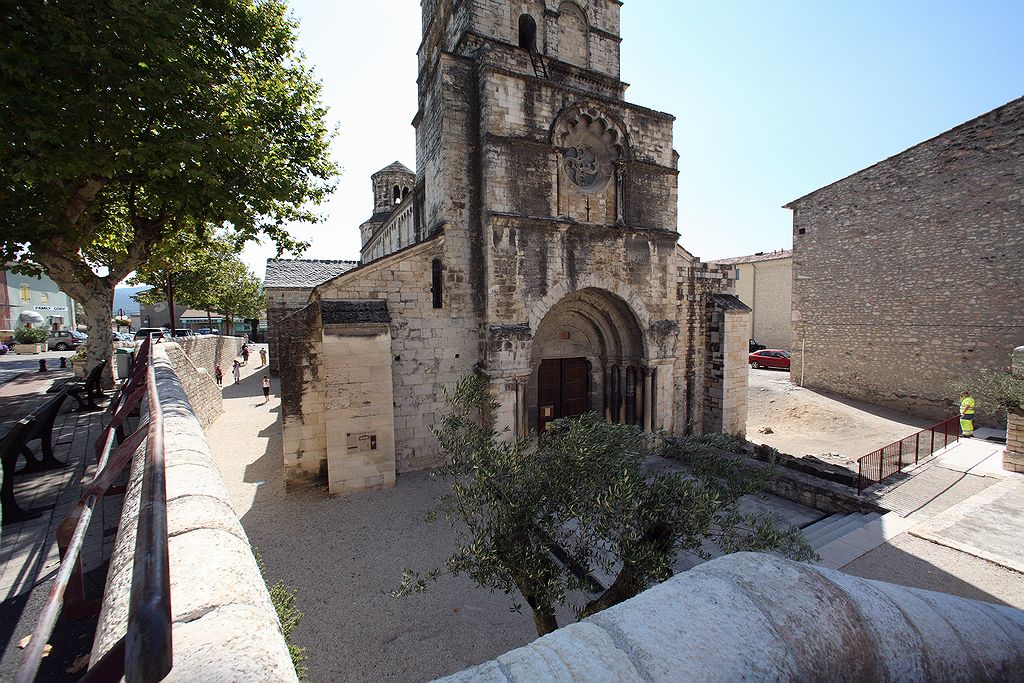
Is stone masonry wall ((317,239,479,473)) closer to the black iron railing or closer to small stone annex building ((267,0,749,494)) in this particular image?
small stone annex building ((267,0,749,494))

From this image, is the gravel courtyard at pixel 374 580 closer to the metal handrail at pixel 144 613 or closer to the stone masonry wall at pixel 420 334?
the stone masonry wall at pixel 420 334

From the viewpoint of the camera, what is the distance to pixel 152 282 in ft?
89.1

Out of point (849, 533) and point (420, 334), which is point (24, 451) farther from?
point (849, 533)

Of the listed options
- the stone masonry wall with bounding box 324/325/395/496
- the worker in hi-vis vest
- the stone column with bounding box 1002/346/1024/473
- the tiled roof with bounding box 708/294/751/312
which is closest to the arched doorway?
the tiled roof with bounding box 708/294/751/312

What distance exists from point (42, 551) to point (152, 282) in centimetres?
3090

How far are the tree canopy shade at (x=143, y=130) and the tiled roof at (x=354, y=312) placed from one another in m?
3.87

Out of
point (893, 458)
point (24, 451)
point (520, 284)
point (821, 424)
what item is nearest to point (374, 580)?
point (24, 451)

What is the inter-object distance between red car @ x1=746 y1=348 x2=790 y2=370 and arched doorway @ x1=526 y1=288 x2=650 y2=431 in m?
19.5

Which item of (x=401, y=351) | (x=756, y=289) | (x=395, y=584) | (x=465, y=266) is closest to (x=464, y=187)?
(x=465, y=266)

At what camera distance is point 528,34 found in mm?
10555

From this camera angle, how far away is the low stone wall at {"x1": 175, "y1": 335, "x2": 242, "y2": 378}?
55.3ft

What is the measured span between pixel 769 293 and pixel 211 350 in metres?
35.4

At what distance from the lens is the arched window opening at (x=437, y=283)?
8.91 metres

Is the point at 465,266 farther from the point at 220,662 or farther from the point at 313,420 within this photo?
the point at 220,662
